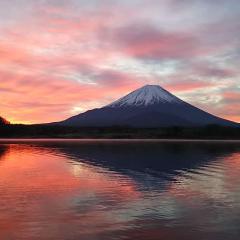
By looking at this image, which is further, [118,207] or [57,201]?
[57,201]

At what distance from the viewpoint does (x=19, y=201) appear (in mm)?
25250

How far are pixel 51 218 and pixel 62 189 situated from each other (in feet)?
32.2

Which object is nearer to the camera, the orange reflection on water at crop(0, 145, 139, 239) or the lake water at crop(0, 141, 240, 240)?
the lake water at crop(0, 141, 240, 240)

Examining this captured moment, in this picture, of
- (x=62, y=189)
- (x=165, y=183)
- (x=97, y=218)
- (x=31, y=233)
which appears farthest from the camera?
(x=165, y=183)

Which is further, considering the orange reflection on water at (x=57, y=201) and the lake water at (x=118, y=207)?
the orange reflection on water at (x=57, y=201)

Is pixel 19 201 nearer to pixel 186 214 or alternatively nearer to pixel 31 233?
pixel 31 233

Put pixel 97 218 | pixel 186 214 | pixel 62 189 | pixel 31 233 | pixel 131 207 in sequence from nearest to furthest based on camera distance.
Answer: pixel 31 233, pixel 97 218, pixel 186 214, pixel 131 207, pixel 62 189

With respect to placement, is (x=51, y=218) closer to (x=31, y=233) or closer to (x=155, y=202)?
(x=31, y=233)

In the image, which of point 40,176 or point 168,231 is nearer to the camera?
point 168,231

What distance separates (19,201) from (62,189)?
19.1 feet

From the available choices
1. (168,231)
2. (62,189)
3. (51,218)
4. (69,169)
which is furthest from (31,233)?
(69,169)

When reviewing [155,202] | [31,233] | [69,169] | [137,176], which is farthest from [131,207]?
[69,169]

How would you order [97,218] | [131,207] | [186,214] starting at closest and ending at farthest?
1. [97,218]
2. [186,214]
3. [131,207]

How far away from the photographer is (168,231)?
61.8 ft
